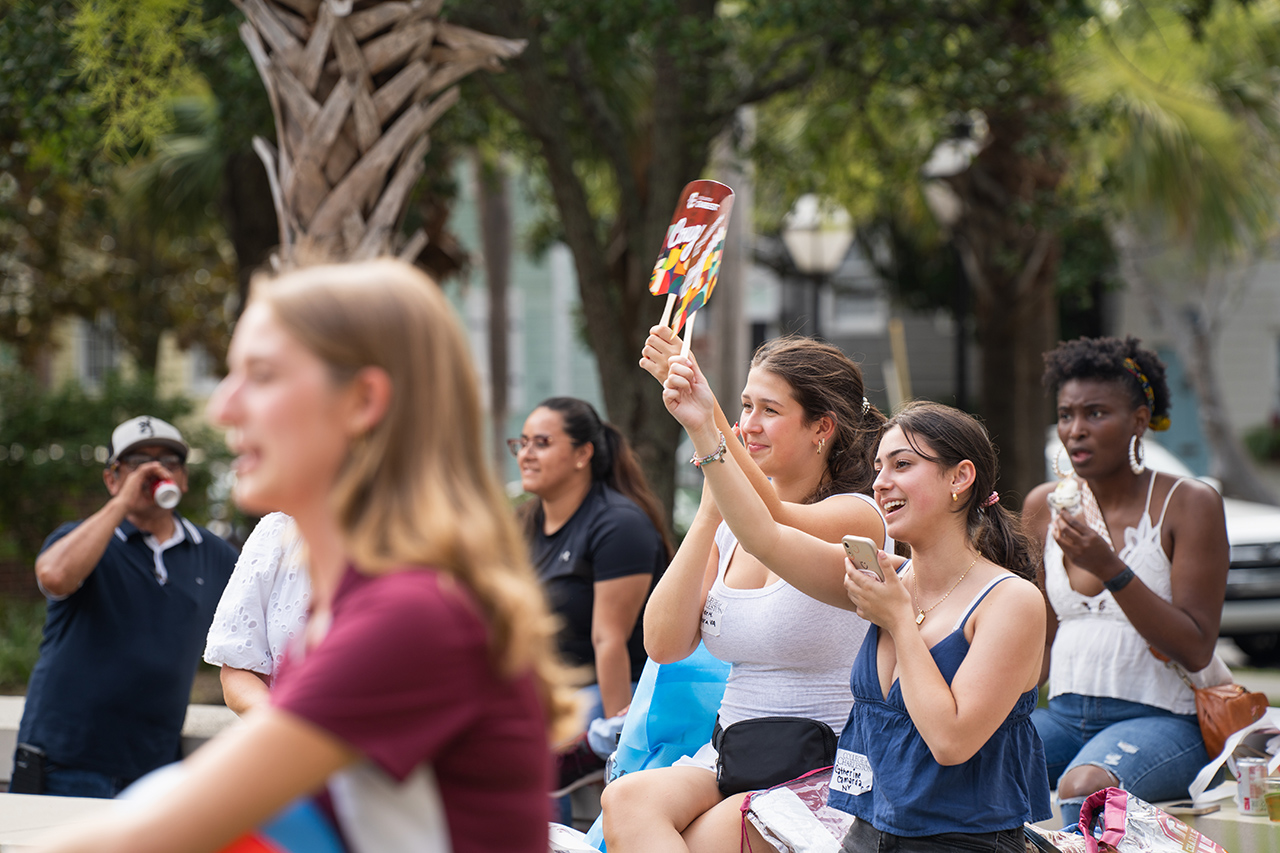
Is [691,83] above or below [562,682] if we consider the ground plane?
above

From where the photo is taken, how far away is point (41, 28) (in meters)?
7.07

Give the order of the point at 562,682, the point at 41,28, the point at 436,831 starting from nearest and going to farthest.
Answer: the point at 436,831 < the point at 562,682 < the point at 41,28

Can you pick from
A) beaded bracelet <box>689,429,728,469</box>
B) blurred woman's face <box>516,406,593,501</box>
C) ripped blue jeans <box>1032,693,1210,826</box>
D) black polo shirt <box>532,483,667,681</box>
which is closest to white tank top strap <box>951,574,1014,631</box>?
beaded bracelet <box>689,429,728,469</box>

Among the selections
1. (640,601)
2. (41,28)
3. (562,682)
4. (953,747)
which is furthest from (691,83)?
(562,682)

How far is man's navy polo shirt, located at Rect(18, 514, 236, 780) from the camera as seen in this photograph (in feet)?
14.2

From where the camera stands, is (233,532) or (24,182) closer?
(233,532)

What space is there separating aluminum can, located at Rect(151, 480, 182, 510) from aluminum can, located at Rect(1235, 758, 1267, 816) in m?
3.77

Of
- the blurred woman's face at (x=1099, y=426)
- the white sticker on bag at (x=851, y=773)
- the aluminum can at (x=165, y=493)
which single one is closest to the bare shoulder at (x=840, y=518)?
the white sticker on bag at (x=851, y=773)

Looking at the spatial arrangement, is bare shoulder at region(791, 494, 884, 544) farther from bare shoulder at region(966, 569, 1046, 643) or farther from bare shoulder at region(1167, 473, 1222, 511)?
bare shoulder at region(1167, 473, 1222, 511)

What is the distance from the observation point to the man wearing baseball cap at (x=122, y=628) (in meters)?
4.32

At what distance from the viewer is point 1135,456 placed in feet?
13.6

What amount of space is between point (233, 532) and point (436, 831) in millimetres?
8775

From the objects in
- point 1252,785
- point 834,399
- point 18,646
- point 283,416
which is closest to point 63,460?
point 18,646

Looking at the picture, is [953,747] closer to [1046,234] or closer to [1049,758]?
[1049,758]
